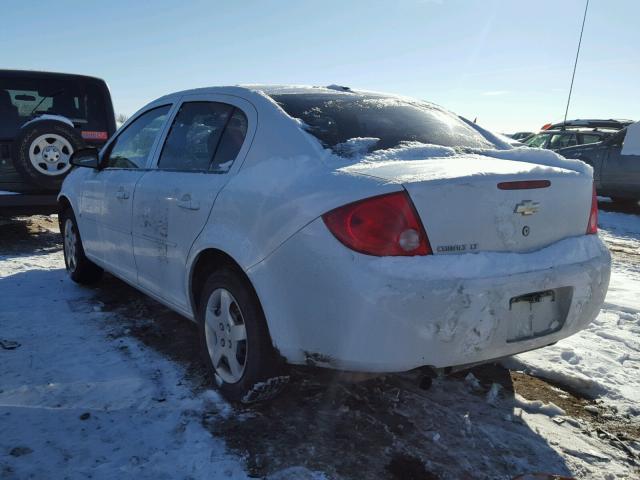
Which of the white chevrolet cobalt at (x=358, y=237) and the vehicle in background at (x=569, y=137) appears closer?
the white chevrolet cobalt at (x=358, y=237)

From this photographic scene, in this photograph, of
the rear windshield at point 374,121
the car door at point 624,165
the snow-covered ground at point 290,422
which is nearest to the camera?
the snow-covered ground at point 290,422

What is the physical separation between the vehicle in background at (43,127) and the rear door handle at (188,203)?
137 inches

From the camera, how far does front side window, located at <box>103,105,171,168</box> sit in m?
3.58

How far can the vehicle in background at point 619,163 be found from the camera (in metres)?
9.73

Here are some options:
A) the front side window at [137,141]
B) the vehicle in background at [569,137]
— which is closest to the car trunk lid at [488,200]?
the front side window at [137,141]

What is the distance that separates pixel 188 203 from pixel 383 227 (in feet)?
4.15

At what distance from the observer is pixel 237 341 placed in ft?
8.59

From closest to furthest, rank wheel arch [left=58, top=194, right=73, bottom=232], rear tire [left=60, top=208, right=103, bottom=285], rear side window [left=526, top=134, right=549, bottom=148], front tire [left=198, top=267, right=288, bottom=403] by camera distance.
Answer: front tire [left=198, top=267, right=288, bottom=403] < rear tire [left=60, top=208, right=103, bottom=285] < wheel arch [left=58, top=194, right=73, bottom=232] < rear side window [left=526, top=134, right=549, bottom=148]

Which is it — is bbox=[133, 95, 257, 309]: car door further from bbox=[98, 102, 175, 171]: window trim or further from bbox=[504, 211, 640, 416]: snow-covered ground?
bbox=[504, 211, 640, 416]: snow-covered ground

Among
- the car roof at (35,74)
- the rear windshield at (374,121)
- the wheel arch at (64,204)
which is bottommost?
the wheel arch at (64,204)

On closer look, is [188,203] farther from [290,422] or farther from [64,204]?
[64,204]

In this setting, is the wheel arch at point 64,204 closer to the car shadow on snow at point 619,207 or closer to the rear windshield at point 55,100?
the rear windshield at point 55,100

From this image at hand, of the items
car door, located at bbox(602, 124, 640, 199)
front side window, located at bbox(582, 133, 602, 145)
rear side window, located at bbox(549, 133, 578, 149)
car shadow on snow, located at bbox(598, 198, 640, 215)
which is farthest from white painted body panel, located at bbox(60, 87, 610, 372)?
rear side window, located at bbox(549, 133, 578, 149)

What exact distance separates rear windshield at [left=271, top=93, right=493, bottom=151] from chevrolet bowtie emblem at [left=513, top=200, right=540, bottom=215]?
0.65 meters
